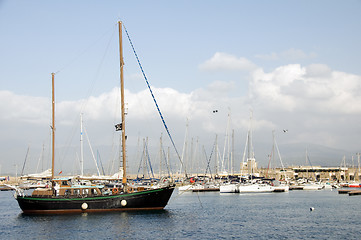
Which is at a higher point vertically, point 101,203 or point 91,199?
point 91,199

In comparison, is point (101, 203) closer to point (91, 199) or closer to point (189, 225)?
point (91, 199)

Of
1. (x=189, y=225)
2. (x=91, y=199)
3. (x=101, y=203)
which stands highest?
(x=91, y=199)

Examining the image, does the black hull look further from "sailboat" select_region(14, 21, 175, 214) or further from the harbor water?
the harbor water

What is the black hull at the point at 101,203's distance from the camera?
45875 millimetres

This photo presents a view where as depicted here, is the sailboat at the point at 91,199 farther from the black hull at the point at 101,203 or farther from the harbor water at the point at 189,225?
the harbor water at the point at 189,225

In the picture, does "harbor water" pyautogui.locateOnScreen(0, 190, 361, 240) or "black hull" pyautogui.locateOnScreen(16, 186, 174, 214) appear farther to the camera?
"black hull" pyautogui.locateOnScreen(16, 186, 174, 214)

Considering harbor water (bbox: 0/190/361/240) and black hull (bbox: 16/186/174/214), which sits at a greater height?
black hull (bbox: 16/186/174/214)

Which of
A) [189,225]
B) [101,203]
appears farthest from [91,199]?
[189,225]

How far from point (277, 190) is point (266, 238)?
2452 inches

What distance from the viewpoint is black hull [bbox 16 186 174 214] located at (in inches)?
1806

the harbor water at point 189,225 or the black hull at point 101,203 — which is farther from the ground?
the black hull at point 101,203

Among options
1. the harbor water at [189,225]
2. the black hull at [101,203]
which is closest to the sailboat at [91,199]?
the black hull at [101,203]

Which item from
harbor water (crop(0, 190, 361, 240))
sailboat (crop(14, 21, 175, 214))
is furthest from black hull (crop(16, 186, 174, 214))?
harbor water (crop(0, 190, 361, 240))

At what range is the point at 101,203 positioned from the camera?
4612cm
